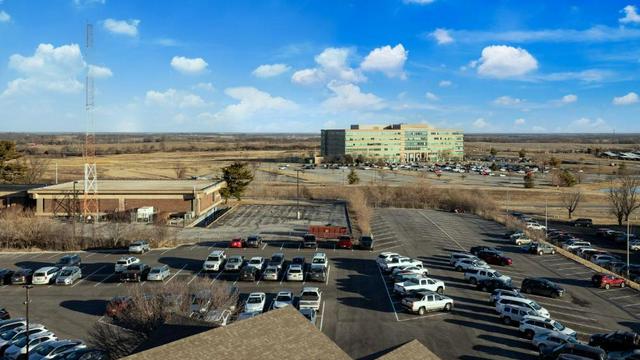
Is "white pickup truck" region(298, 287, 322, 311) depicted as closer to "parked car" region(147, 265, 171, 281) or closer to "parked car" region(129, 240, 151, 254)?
"parked car" region(147, 265, 171, 281)

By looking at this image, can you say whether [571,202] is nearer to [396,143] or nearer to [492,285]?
[492,285]

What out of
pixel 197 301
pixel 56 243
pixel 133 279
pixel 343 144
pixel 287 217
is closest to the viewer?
pixel 197 301

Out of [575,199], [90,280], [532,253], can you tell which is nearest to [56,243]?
[90,280]

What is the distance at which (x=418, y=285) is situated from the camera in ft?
91.1

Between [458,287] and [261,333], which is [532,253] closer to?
[458,287]

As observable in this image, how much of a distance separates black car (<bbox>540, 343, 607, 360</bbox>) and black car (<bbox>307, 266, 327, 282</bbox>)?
13338 mm

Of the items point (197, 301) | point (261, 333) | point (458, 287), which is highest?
point (261, 333)

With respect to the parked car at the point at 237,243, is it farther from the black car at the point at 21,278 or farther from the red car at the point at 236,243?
the black car at the point at 21,278

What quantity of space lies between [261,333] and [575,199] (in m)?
62.3

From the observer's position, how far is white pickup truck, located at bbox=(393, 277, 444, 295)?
27.5 meters

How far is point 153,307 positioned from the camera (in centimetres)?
1814

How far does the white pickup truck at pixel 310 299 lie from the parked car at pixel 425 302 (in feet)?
14.1

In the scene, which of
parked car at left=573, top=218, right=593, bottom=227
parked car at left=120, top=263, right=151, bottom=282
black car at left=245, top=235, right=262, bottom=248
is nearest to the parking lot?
parked car at left=120, top=263, right=151, bottom=282

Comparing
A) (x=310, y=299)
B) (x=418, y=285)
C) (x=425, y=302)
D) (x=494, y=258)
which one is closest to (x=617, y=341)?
(x=425, y=302)
